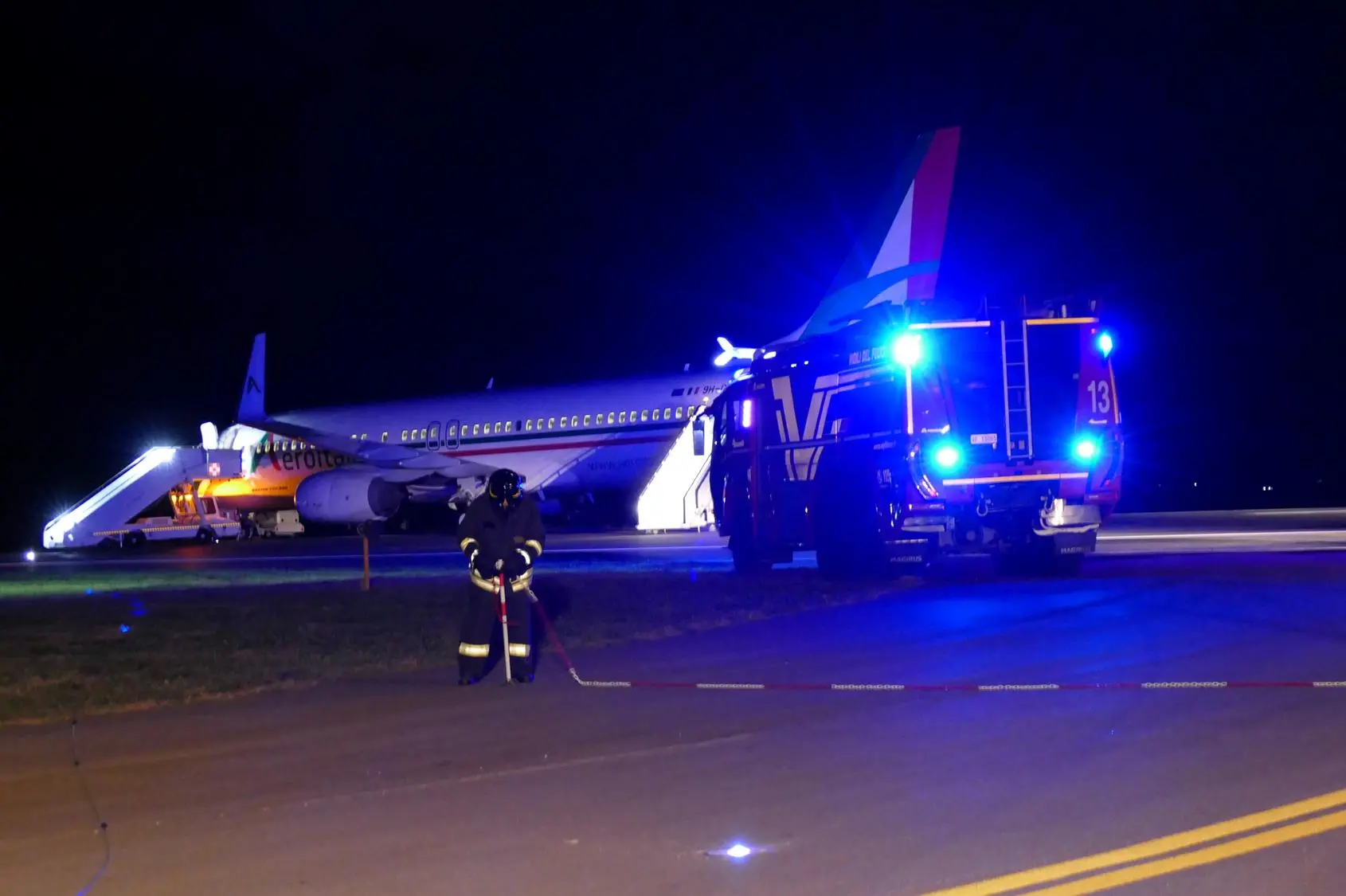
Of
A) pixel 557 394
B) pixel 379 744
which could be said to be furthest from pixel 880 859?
pixel 557 394

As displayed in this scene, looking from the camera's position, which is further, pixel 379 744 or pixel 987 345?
pixel 987 345

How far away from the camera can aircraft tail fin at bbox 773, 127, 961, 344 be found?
31422 mm

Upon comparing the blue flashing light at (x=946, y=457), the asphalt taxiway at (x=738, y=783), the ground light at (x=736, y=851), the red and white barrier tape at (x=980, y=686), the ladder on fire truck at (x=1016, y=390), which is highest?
the ladder on fire truck at (x=1016, y=390)

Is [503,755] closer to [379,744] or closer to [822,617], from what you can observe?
[379,744]

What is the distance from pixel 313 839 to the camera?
6.64 metres

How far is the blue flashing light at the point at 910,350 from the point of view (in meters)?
17.4

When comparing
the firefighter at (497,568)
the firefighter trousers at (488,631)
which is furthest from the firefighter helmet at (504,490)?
the firefighter trousers at (488,631)

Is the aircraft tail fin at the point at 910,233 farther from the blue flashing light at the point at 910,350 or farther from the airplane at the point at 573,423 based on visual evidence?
the blue flashing light at the point at 910,350

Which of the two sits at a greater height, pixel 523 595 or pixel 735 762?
pixel 523 595

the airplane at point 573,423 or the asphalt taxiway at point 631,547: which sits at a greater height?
the airplane at point 573,423

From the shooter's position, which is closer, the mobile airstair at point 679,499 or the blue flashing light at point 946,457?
the blue flashing light at point 946,457

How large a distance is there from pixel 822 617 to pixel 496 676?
4661 mm

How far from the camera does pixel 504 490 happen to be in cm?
1141

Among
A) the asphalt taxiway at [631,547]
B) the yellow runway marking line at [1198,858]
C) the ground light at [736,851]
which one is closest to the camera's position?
the yellow runway marking line at [1198,858]
